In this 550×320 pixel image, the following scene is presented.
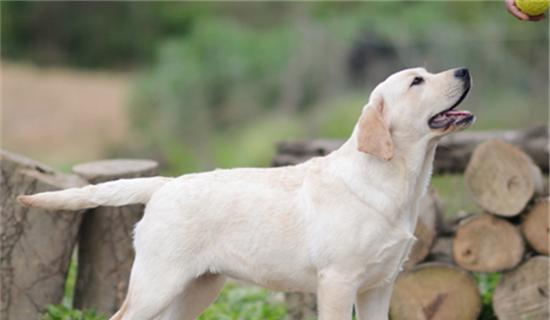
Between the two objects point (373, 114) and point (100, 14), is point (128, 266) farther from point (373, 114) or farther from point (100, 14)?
point (100, 14)

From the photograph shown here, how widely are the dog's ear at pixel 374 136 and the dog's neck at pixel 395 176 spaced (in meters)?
0.11

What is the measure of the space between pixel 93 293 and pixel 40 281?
0.41 meters

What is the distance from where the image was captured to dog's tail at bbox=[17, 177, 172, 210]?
557 centimetres

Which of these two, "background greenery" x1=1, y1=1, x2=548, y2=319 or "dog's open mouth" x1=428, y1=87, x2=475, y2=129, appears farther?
"background greenery" x1=1, y1=1, x2=548, y2=319

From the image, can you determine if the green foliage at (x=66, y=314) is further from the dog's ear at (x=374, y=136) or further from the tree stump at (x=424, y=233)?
the dog's ear at (x=374, y=136)

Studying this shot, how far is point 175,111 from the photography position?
1477cm

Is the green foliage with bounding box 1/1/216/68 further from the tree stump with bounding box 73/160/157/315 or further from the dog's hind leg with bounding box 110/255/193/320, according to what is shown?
the dog's hind leg with bounding box 110/255/193/320

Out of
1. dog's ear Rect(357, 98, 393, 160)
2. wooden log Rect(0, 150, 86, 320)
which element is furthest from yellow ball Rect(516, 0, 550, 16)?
wooden log Rect(0, 150, 86, 320)

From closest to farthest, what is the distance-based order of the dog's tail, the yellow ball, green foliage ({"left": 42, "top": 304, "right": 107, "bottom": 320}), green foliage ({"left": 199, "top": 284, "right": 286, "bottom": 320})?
the yellow ball
the dog's tail
green foliage ({"left": 42, "top": 304, "right": 107, "bottom": 320})
green foliage ({"left": 199, "top": 284, "right": 286, "bottom": 320})

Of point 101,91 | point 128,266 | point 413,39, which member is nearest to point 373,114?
point 128,266

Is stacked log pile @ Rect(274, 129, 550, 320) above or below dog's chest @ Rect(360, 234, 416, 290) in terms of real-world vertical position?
below

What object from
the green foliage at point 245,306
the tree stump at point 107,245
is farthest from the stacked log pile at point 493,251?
the tree stump at point 107,245

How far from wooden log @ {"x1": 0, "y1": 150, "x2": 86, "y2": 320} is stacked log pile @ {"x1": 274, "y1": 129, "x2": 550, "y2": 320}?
224 centimetres

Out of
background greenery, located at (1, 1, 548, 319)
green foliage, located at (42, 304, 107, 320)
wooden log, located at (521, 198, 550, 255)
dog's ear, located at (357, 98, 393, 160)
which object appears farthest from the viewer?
background greenery, located at (1, 1, 548, 319)
